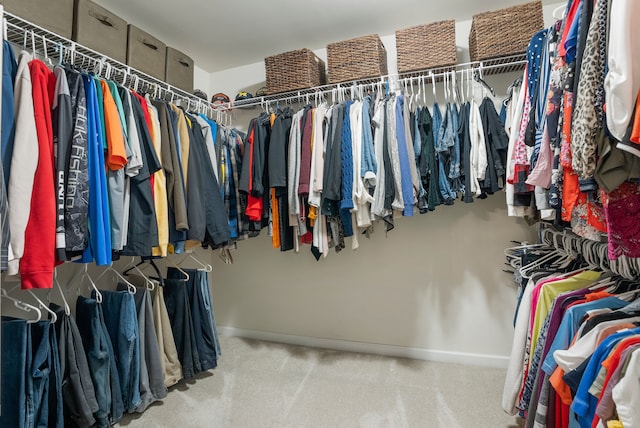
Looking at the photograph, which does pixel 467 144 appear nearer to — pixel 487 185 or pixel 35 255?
pixel 487 185

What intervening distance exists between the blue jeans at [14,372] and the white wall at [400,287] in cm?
171

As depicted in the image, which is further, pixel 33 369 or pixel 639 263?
pixel 33 369

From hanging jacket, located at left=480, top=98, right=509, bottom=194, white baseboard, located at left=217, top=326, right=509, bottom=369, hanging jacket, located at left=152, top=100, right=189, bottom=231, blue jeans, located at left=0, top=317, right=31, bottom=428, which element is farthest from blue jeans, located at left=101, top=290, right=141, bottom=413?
hanging jacket, located at left=480, top=98, right=509, bottom=194

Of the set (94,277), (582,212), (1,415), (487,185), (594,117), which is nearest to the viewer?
(594,117)

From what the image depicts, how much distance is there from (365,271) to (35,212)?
206cm

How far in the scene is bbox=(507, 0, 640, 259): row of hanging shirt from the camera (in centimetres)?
73

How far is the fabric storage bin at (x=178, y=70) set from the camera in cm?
234

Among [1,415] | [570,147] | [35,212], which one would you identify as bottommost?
[1,415]

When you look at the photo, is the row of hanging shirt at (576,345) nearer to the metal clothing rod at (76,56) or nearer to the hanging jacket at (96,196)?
the hanging jacket at (96,196)

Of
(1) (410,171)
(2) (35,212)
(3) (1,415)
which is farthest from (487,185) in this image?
(3) (1,415)

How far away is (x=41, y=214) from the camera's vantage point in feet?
4.24

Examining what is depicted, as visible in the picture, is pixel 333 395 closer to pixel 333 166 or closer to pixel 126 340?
pixel 126 340

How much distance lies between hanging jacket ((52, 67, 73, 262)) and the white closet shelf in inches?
55.6

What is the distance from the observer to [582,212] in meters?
1.07
